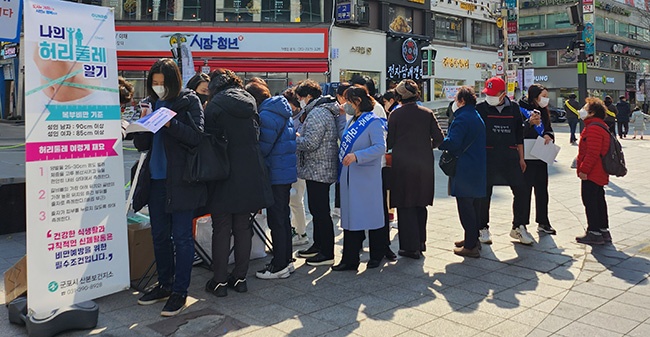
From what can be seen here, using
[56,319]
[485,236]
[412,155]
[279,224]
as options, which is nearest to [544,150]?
[485,236]

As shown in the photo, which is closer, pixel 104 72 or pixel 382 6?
pixel 104 72

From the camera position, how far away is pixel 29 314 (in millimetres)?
3943

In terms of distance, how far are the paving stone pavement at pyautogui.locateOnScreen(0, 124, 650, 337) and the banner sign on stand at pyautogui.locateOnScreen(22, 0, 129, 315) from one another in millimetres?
471

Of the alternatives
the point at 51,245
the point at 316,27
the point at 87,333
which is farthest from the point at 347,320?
the point at 316,27

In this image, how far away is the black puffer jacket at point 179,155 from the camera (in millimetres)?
4395

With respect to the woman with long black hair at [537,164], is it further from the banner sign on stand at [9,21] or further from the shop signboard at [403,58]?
the shop signboard at [403,58]

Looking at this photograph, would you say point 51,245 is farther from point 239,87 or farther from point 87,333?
point 239,87

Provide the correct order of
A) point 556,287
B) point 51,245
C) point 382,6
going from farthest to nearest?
1. point 382,6
2. point 556,287
3. point 51,245

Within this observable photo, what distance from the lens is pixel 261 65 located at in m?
27.5

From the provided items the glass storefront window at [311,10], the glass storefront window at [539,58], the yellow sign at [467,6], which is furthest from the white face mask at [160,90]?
the glass storefront window at [539,58]

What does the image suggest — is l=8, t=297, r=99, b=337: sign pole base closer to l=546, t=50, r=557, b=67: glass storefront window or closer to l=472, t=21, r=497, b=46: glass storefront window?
l=472, t=21, r=497, b=46: glass storefront window

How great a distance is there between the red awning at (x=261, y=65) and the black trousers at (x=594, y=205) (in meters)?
21.8

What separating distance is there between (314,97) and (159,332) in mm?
3046

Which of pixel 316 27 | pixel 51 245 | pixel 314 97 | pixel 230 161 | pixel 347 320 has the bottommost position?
pixel 347 320
